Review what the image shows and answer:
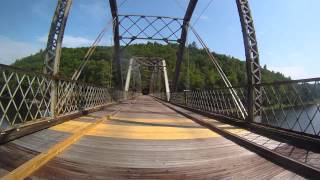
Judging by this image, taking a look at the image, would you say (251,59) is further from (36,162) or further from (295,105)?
(36,162)

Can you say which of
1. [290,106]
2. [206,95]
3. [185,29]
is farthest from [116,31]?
[290,106]

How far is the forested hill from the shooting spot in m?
36.1

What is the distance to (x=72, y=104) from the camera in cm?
959

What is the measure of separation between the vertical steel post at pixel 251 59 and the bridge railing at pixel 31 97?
15.5 feet

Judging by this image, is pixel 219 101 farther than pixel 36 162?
Yes

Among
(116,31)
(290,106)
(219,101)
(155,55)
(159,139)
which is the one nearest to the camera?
(159,139)

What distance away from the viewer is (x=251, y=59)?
9203 millimetres

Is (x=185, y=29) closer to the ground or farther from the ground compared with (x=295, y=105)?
farther from the ground

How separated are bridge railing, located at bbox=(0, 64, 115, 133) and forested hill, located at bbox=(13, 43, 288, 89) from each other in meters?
19.9

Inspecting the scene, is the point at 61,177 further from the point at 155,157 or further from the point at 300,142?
the point at 300,142

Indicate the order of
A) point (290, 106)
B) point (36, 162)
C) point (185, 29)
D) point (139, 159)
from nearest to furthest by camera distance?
point (36, 162) < point (139, 159) < point (290, 106) < point (185, 29)

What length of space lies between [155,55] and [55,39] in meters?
58.8

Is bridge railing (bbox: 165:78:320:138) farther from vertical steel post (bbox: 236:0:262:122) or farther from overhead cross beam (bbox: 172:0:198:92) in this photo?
overhead cross beam (bbox: 172:0:198:92)

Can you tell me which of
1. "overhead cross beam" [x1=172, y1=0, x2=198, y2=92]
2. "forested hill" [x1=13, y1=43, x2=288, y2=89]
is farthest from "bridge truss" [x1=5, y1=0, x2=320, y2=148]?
"forested hill" [x1=13, y1=43, x2=288, y2=89]
